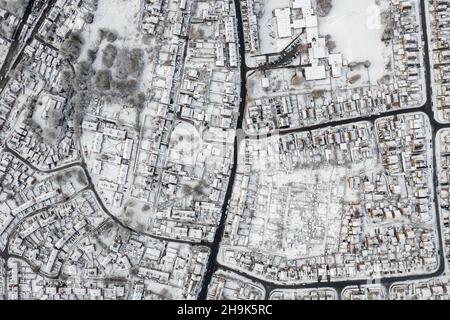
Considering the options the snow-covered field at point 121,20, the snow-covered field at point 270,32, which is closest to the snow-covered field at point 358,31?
the snow-covered field at point 270,32

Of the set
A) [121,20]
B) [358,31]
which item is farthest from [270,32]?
[121,20]

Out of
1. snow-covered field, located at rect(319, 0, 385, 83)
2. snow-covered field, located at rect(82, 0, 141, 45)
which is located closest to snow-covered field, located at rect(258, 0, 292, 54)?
snow-covered field, located at rect(319, 0, 385, 83)

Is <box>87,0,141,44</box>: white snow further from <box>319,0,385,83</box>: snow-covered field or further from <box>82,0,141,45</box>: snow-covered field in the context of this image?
<box>319,0,385,83</box>: snow-covered field

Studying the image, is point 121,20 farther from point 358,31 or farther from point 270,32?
point 358,31

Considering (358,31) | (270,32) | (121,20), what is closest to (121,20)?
(121,20)

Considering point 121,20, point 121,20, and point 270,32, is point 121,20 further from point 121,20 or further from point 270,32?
point 270,32

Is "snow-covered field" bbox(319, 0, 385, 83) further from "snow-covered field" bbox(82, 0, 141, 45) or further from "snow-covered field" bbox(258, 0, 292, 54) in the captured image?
"snow-covered field" bbox(82, 0, 141, 45)

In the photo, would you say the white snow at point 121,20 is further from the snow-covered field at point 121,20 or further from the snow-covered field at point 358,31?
the snow-covered field at point 358,31

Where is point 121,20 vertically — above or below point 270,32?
below

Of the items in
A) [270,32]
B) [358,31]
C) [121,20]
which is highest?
[358,31]
